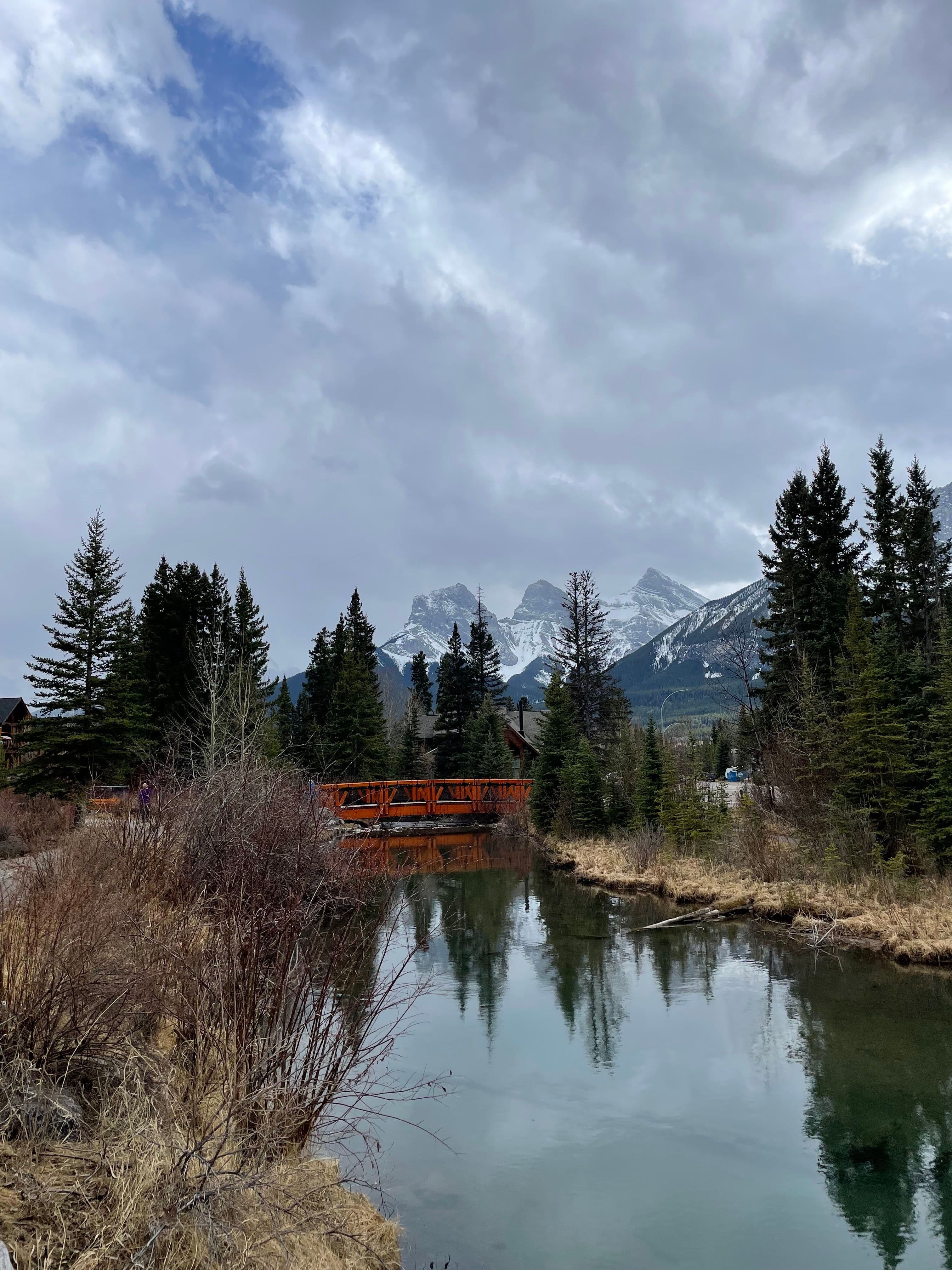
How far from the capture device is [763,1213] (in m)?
6.06

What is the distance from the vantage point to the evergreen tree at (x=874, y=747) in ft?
51.0

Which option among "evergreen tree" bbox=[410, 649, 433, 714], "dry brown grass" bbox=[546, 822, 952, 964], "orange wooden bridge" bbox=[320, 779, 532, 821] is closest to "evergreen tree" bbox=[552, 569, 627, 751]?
"orange wooden bridge" bbox=[320, 779, 532, 821]

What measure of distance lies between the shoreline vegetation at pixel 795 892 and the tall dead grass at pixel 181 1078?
380 inches

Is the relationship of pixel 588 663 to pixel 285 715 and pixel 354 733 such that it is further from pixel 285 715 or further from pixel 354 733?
pixel 285 715

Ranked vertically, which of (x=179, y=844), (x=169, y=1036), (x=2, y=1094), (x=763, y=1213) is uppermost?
(x=179, y=844)

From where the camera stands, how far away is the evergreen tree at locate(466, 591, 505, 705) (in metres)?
56.2

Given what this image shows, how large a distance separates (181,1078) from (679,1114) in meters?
5.10

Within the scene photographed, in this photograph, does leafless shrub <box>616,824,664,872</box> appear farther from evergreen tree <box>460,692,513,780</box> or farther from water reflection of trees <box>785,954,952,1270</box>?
evergreen tree <box>460,692,513,780</box>

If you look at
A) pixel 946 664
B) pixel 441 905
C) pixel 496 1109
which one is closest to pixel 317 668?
pixel 441 905

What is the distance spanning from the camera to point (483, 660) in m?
59.0

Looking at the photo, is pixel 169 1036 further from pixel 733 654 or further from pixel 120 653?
pixel 733 654

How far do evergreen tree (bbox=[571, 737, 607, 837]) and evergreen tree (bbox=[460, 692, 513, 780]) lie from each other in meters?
17.1

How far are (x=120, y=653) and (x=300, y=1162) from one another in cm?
2679

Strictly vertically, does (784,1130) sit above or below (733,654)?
below
